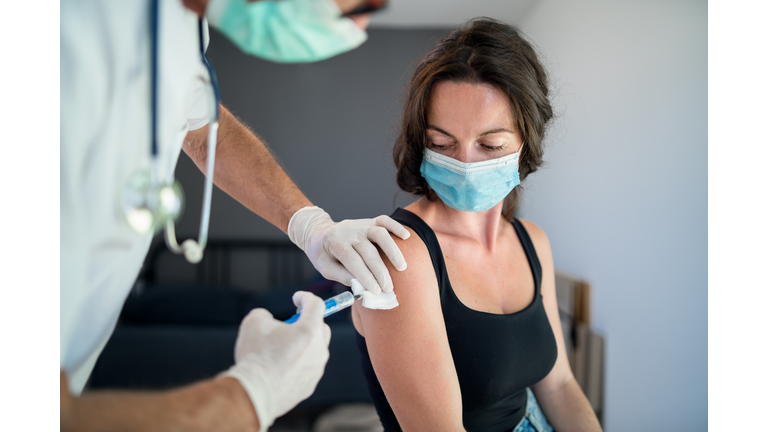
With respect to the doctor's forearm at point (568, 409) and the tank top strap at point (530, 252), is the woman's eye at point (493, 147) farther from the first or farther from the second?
the doctor's forearm at point (568, 409)

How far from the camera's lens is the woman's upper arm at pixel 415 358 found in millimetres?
756

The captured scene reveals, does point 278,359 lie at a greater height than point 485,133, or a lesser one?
lesser

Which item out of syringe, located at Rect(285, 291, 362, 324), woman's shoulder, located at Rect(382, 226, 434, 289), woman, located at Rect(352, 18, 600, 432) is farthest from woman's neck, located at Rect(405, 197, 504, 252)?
syringe, located at Rect(285, 291, 362, 324)

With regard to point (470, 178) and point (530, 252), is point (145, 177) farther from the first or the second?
point (530, 252)

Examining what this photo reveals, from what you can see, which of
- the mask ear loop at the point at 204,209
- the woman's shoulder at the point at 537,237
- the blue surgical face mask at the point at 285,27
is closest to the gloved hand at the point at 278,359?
the mask ear loop at the point at 204,209

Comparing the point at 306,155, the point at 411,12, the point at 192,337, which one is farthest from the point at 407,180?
the point at 192,337

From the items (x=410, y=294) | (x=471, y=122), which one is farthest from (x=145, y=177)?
(x=471, y=122)

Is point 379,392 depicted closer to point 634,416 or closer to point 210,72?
point 210,72

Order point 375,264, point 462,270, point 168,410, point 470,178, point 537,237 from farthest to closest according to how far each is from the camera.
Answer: point 537,237, point 462,270, point 470,178, point 375,264, point 168,410

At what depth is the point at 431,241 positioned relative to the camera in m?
0.88

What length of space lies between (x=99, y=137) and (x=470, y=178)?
65cm

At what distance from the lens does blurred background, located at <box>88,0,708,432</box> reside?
0.99 metres

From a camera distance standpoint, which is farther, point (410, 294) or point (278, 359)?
point (410, 294)
